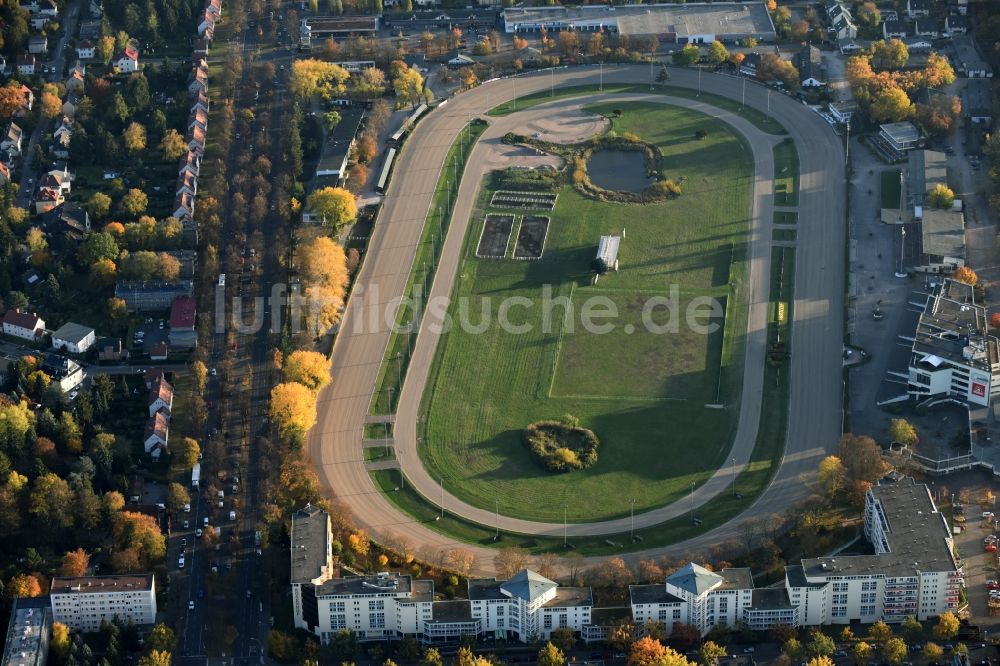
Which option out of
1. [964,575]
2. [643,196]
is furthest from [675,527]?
[643,196]

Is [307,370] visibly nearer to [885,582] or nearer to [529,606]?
[529,606]

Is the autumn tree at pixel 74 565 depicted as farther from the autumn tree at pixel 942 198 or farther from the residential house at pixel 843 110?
the residential house at pixel 843 110

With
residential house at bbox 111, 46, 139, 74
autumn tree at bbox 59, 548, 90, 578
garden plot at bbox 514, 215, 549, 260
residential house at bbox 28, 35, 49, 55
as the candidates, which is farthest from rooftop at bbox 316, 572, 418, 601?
residential house at bbox 28, 35, 49, 55

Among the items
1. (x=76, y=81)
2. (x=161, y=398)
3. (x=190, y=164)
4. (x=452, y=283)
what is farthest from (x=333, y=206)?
(x=76, y=81)

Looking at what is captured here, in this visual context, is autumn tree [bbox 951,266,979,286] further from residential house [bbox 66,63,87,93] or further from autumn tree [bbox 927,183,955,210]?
residential house [bbox 66,63,87,93]

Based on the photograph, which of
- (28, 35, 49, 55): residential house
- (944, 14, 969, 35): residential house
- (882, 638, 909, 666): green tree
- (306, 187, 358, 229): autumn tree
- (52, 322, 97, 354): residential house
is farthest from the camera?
(28, 35, 49, 55): residential house
